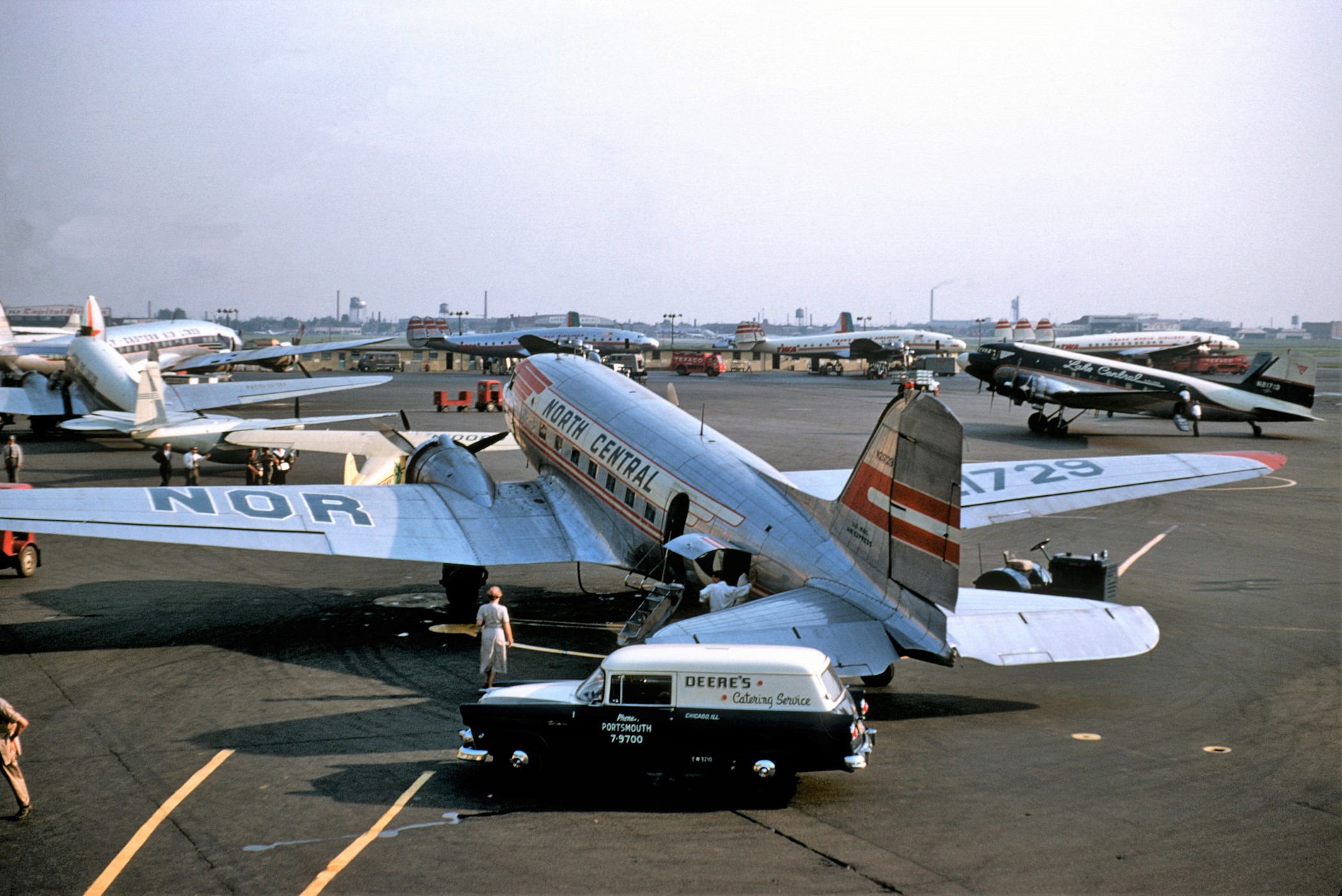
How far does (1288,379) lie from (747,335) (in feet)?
257

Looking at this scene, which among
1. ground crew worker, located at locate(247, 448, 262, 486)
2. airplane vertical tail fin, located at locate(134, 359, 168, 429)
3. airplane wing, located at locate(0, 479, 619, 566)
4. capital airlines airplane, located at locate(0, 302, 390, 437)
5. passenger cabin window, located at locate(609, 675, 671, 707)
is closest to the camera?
passenger cabin window, located at locate(609, 675, 671, 707)

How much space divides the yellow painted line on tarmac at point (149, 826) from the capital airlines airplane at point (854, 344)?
99584 mm

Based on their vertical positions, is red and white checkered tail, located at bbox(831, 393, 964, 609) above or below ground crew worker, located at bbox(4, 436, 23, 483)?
above

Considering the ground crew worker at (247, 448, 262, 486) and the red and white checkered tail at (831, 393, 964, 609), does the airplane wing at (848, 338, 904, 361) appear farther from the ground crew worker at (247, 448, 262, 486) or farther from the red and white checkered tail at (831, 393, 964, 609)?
the red and white checkered tail at (831, 393, 964, 609)

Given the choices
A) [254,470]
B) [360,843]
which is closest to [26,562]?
[254,470]

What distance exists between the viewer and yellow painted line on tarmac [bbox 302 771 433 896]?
10.1m

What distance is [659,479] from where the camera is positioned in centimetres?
1889

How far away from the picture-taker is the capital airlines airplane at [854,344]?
11056cm

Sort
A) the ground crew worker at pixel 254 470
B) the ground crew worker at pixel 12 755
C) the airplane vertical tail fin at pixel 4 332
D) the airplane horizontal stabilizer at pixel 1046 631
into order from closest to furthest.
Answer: the ground crew worker at pixel 12 755, the airplane horizontal stabilizer at pixel 1046 631, the ground crew worker at pixel 254 470, the airplane vertical tail fin at pixel 4 332

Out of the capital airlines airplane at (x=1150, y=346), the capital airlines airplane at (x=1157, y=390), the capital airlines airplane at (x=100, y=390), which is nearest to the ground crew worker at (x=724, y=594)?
the capital airlines airplane at (x=100, y=390)

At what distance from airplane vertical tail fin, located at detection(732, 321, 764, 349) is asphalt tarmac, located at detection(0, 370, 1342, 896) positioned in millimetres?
101157

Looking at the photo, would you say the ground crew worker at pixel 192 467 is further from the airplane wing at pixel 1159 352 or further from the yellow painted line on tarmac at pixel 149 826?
the airplane wing at pixel 1159 352

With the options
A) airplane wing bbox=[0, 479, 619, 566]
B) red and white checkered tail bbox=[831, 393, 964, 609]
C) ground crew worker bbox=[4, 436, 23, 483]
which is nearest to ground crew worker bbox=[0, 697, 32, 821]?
airplane wing bbox=[0, 479, 619, 566]

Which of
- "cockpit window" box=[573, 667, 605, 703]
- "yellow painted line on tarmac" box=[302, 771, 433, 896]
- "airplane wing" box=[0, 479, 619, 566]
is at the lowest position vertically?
"yellow painted line on tarmac" box=[302, 771, 433, 896]
